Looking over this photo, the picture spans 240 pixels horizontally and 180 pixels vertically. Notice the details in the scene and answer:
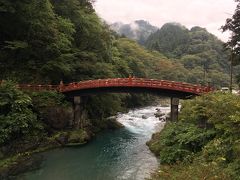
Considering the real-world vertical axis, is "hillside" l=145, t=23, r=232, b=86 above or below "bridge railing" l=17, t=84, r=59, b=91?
above

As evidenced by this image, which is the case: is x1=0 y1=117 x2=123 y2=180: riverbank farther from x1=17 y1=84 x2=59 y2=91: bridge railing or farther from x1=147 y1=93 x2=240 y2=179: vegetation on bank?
x1=147 y1=93 x2=240 y2=179: vegetation on bank

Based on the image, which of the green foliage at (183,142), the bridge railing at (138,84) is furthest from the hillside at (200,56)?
the green foliage at (183,142)

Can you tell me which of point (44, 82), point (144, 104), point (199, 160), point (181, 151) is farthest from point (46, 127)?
point (144, 104)

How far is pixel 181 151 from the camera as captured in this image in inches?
996

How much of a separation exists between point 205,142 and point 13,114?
58.5ft

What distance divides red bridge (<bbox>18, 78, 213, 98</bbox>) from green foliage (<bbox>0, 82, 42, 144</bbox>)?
4675mm

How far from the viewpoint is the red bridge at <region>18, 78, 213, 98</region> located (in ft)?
121

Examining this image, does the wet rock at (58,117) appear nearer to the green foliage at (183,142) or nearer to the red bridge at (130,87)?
the red bridge at (130,87)

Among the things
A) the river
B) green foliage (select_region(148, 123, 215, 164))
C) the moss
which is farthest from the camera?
the moss

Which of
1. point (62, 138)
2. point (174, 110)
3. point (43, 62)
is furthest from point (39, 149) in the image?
point (174, 110)

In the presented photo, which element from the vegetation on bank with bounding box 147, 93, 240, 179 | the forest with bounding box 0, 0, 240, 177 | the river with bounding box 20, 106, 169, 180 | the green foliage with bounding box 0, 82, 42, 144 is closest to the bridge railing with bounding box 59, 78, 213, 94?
the forest with bounding box 0, 0, 240, 177

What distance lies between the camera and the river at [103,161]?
2744 centimetres

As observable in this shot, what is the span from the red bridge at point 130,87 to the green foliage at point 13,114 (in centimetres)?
468

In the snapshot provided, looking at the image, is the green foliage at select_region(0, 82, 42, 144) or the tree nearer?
the green foliage at select_region(0, 82, 42, 144)
